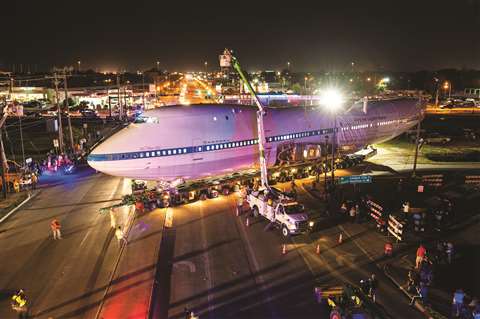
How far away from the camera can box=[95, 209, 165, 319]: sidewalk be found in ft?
49.9

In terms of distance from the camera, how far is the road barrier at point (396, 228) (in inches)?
835

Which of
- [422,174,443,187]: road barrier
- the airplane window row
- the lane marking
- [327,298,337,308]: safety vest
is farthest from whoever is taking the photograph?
the airplane window row

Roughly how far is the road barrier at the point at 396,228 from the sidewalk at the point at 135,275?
13.3 meters

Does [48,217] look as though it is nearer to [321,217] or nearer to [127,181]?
[127,181]

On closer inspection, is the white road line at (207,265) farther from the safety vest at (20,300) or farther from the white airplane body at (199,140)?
the safety vest at (20,300)

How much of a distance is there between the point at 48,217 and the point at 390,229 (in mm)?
22223

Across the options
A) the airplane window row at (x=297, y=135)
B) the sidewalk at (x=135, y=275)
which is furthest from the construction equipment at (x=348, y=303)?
the airplane window row at (x=297, y=135)

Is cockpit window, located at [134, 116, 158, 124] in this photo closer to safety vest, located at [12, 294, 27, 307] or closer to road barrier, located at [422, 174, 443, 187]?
safety vest, located at [12, 294, 27, 307]

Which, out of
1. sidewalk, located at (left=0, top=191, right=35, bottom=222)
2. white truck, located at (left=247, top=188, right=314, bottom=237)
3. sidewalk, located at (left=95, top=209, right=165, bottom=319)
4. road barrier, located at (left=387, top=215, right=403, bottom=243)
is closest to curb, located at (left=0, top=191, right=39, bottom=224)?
sidewalk, located at (left=0, top=191, right=35, bottom=222)

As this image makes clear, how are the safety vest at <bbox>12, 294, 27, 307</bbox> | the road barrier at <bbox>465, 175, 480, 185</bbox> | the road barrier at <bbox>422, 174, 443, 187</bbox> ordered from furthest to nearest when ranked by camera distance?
the road barrier at <bbox>465, 175, 480, 185</bbox>
the road barrier at <bbox>422, 174, 443, 187</bbox>
the safety vest at <bbox>12, 294, 27, 307</bbox>

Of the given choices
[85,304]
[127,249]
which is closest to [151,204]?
[127,249]

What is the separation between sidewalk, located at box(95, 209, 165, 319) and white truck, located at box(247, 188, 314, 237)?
251 inches

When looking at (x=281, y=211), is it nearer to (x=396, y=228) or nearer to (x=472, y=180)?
(x=396, y=228)

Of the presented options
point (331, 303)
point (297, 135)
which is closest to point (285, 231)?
point (331, 303)
